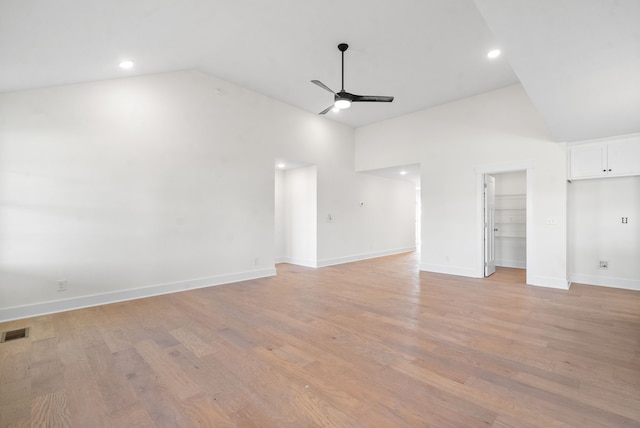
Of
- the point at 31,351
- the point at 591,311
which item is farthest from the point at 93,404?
the point at 591,311

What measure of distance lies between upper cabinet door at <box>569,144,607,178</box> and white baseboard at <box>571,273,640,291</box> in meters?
1.78

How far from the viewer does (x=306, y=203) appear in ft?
22.9

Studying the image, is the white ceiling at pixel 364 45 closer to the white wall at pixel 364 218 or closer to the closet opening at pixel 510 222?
the closet opening at pixel 510 222

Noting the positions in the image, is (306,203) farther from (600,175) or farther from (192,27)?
(600,175)

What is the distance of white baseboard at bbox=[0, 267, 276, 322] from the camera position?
3439mm

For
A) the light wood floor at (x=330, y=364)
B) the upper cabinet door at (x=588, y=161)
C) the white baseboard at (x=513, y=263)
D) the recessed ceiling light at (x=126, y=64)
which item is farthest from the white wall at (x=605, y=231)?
the recessed ceiling light at (x=126, y=64)

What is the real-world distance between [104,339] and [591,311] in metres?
5.54

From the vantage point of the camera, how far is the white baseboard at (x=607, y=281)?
4.65 metres

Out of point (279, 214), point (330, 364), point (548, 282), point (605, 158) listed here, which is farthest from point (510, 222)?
point (330, 364)

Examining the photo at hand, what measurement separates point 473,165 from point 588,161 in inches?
65.5

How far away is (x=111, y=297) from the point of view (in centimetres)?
401

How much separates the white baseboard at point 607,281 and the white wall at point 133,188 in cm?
563

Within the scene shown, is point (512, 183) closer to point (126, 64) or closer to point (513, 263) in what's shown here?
point (513, 263)

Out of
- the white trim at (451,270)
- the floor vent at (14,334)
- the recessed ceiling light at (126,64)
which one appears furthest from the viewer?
the white trim at (451,270)
